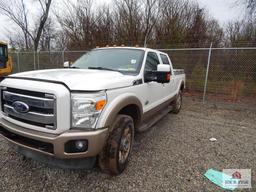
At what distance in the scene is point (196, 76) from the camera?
8.03 meters

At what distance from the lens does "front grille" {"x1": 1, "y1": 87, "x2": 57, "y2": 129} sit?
201 cm

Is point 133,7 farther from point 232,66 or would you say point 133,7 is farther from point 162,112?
point 162,112

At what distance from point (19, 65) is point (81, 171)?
14315 mm

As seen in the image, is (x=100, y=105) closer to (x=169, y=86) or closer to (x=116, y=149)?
(x=116, y=149)

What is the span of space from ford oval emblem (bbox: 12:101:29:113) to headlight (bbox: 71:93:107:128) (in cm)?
61

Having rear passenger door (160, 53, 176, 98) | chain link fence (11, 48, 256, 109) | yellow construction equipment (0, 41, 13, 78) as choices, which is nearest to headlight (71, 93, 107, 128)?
rear passenger door (160, 53, 176, 98)

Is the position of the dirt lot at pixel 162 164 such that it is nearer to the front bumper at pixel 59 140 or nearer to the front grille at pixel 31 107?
the front bumper at pixel 59 140

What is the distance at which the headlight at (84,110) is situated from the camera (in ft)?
6.57

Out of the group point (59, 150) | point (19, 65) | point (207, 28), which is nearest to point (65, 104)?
point (59, 150)

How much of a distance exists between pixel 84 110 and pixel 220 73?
7.16 metres

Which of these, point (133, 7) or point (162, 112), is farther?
point (133, 7)

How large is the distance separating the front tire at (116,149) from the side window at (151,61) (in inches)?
50.9

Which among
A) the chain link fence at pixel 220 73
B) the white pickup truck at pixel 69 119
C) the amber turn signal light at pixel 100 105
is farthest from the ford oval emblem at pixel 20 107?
the chain link fence at pixel 220 73

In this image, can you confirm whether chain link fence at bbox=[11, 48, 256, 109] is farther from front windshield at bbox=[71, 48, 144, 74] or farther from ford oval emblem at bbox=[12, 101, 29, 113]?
ford oval emblem at bbox=[12, 101, 29, 113]
